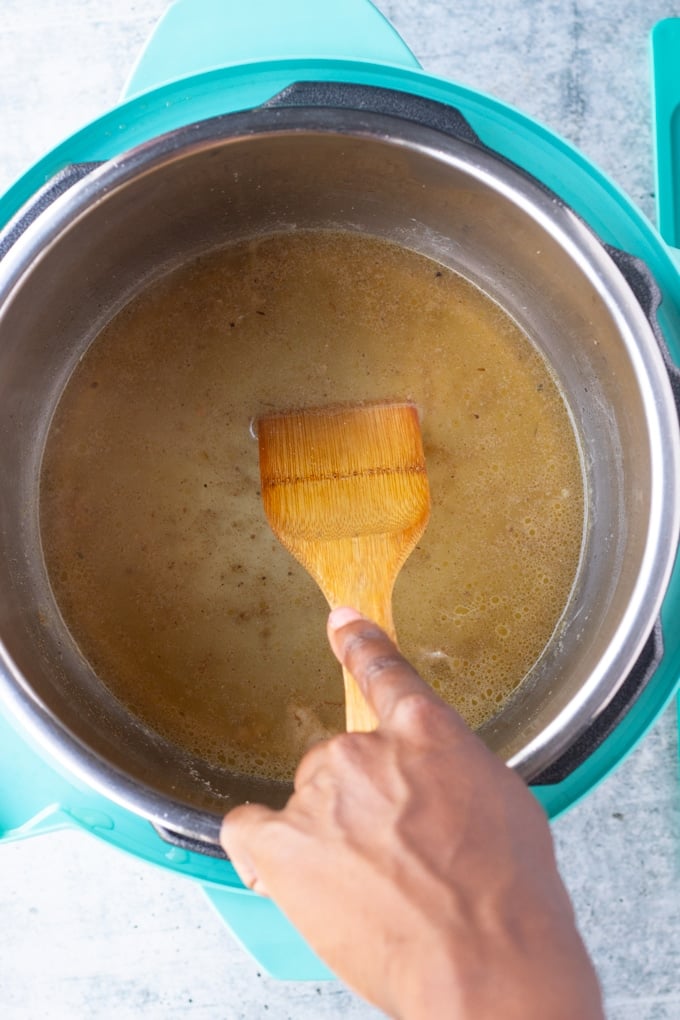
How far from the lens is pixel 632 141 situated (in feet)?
3.35

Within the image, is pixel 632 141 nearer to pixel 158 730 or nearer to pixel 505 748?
pixel 505 748

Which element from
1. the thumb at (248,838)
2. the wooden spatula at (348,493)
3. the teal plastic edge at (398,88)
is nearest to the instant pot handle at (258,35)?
the teal plastic edge at (398,88)

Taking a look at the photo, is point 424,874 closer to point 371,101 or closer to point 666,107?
point 371,101

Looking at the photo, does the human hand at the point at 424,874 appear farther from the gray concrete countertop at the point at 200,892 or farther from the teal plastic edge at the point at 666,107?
the teal plastic edge at the point at 666,107

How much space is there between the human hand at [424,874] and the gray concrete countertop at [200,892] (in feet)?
1.94

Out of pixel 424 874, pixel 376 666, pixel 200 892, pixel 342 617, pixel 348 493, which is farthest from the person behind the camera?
pixel 200 892

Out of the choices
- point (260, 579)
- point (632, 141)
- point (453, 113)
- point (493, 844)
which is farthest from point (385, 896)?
point (632, 141)

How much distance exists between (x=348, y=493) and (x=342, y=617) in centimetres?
19

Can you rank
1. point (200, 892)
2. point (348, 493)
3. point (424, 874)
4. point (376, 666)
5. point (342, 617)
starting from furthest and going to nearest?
1. point (200, 892)
2. point (348, 493)
3. point (342, 617)
4. point (376, 666)
5. point (424, 874)

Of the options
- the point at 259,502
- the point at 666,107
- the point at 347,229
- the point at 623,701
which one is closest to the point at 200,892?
the point at 259,502

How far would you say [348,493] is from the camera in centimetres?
84

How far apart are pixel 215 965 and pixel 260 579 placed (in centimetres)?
48

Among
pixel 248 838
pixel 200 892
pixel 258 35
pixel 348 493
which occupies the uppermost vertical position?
pixel 258 35

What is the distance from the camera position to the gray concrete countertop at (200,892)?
3.30ft
